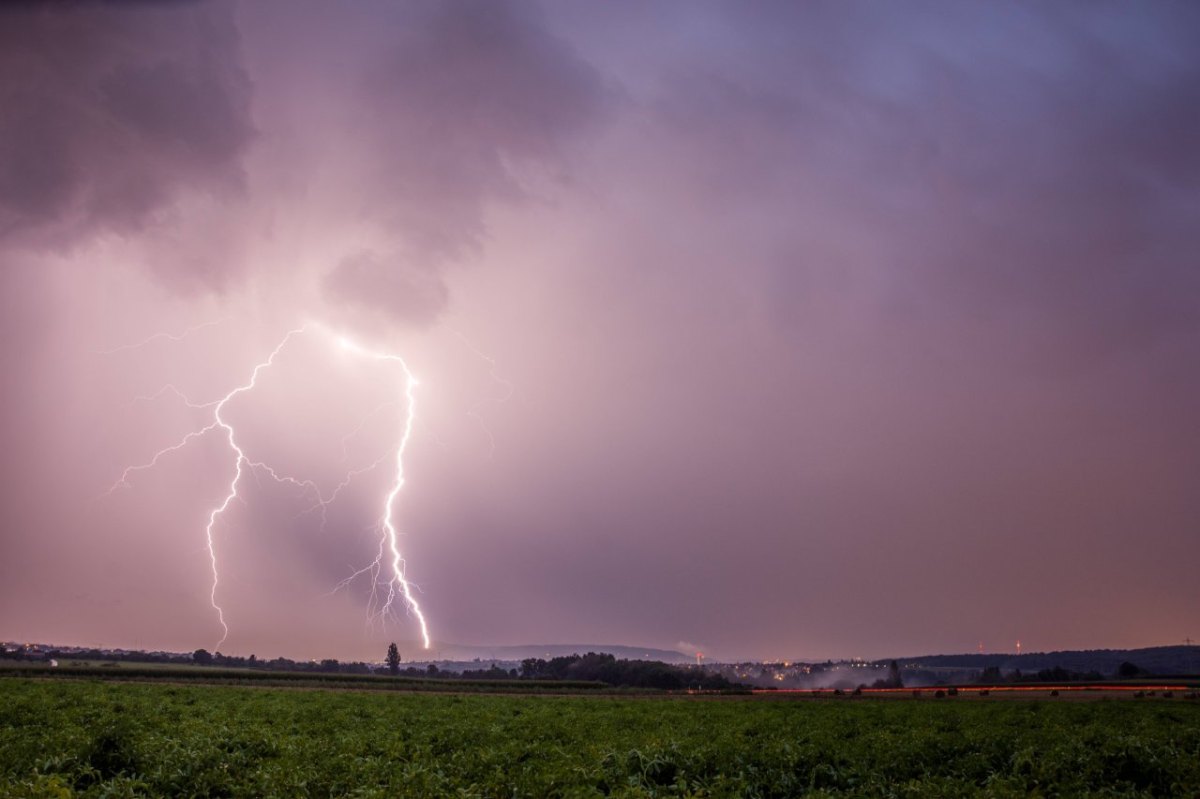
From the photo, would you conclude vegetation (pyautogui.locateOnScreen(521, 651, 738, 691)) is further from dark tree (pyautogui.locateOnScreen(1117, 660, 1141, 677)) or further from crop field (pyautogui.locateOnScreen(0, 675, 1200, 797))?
crop field (pyautogui.locateOnScreen(0, 675, 1200, 797))

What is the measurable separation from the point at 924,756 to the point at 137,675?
90.8 meters

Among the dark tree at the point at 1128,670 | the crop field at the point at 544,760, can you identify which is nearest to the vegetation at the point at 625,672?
the dark tree at the point at 1128,670

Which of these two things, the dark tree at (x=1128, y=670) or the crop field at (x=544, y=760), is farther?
the dark tree at (x=1128, y=670)

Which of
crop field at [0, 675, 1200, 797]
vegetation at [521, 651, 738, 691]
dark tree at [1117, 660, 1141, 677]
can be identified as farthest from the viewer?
dark tree at [1117, 660, 1141, 677]

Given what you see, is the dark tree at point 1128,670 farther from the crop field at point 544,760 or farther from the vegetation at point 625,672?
the crop field at point 544,760

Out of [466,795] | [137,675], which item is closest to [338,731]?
[466,795]

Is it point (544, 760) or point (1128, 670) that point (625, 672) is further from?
point (544, 760)

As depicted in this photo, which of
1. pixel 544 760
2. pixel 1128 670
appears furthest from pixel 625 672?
pixel 544 760

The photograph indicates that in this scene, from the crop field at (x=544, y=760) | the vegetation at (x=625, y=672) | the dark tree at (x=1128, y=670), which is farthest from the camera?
the dark tree at (x=1128, y=670)

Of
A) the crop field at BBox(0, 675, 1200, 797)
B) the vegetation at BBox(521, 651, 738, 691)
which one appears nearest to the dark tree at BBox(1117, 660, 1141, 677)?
the vegetation at BBox(521, 651, 738, 691)

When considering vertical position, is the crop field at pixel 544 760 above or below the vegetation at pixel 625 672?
above

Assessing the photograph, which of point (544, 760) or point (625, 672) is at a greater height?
point (544, 760)

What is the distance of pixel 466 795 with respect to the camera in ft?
34.0

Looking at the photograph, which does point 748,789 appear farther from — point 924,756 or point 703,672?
point 703,672
